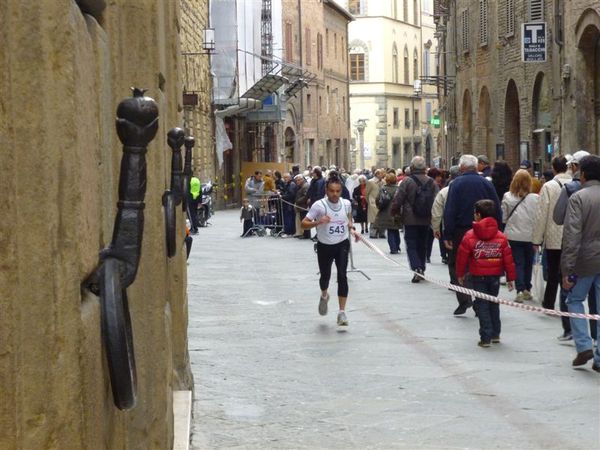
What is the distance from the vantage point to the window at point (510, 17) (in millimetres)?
33062

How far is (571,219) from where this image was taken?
9.69 metres

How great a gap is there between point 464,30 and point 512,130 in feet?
26.4

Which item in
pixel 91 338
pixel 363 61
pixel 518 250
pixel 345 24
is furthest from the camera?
pixel 363 61

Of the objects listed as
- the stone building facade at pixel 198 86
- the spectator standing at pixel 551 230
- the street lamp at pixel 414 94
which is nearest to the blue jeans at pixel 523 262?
the spectator standing at pixel 551 230

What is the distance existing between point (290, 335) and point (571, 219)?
3.48 m

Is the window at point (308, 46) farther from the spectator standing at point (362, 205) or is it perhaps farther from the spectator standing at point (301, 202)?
the spectator standing at point (301, 202)

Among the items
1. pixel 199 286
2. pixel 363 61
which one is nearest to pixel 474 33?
pixel 199 286

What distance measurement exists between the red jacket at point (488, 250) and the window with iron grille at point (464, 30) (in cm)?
3039

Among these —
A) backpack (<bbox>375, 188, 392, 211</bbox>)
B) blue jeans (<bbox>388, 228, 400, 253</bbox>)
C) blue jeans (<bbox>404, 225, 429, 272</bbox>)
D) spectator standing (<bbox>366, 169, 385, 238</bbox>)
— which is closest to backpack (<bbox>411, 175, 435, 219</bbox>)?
blue jeans (<bbox>404, 225, 429, 272</bbox>)

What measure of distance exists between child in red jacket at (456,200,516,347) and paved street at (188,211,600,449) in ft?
0.82

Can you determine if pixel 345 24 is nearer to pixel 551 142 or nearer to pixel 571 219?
pixel 551 142

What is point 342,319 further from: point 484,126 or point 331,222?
point 484,126

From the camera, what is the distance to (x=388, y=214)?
24125 millimetres

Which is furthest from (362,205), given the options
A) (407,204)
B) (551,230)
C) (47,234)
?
(47,234)
